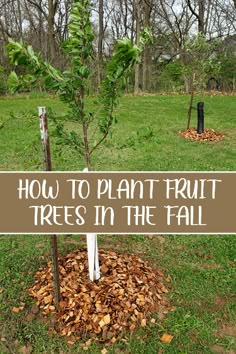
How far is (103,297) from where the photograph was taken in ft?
9.08

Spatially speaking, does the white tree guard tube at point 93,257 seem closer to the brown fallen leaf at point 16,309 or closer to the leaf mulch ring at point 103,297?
the leaf mulch ring at point 103,297

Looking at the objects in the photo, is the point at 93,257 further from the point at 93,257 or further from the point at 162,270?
the point at 162,270

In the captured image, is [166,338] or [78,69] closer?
[78,69]

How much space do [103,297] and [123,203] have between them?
1.07m

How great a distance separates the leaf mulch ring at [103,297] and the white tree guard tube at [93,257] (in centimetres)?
7

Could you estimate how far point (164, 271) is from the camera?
3.36m

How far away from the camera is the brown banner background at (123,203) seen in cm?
210

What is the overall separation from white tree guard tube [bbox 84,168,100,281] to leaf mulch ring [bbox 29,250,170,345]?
71 millimetres

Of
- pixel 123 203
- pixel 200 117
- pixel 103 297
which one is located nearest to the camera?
pixel 123 203

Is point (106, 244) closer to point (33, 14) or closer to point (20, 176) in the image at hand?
point (20, 176)

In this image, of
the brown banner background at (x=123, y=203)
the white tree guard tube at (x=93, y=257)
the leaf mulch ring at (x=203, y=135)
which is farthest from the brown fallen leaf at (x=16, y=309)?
the leaf mulch ring at (x=203, y=135)

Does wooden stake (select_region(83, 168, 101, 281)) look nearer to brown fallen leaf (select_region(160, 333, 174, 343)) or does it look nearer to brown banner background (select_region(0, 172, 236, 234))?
brown banner background (select_region(0, 172, 236, 234))

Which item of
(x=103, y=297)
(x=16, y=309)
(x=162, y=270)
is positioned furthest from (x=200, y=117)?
(x=16, y=309)

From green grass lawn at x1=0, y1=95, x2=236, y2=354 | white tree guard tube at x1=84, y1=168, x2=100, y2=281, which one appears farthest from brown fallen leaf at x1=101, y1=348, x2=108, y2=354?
white tree guard tube at x1=84, y1=168, x2=100, y2=281
